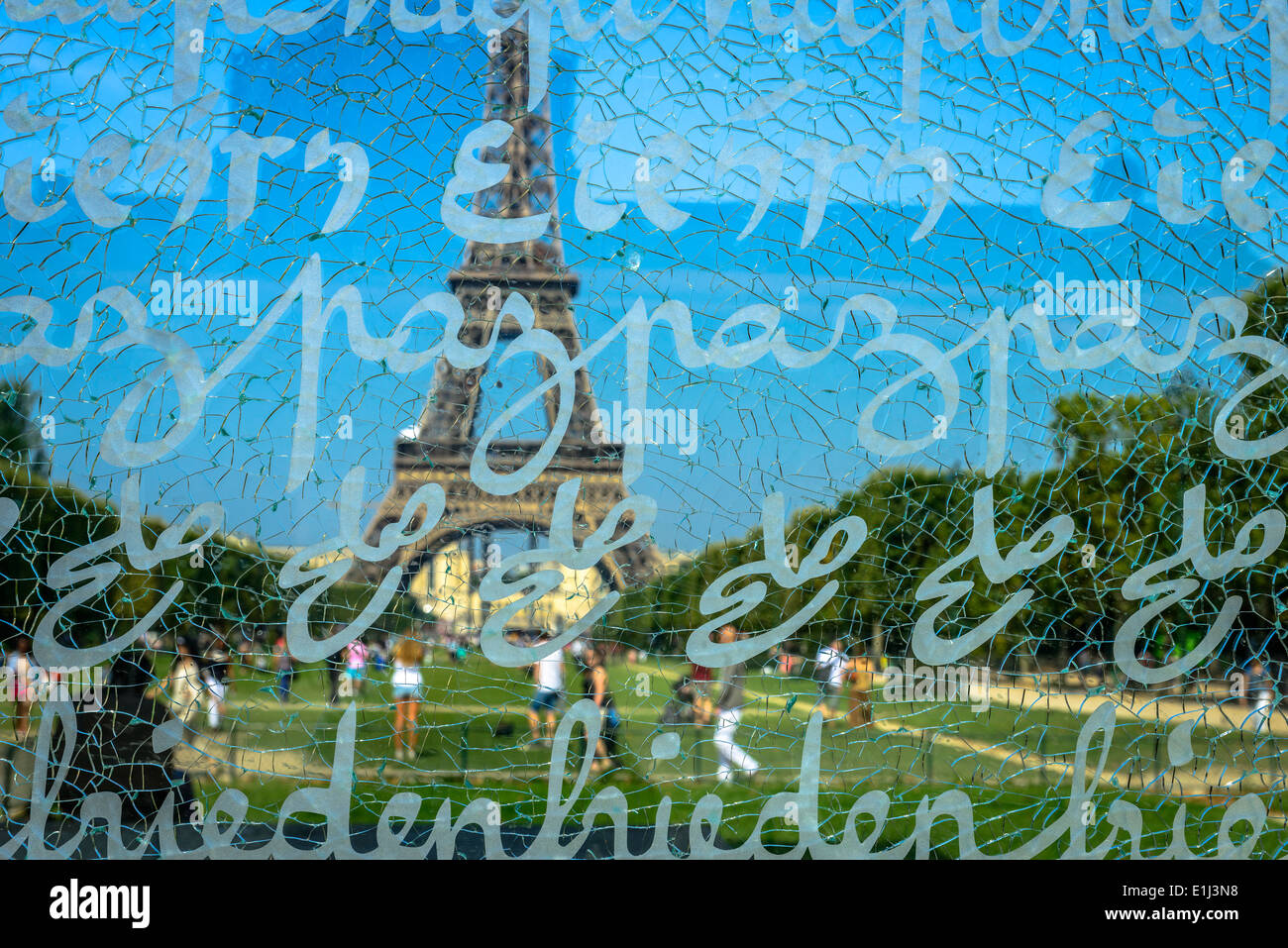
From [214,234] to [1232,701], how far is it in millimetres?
4061

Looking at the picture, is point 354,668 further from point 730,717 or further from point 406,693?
point 730,717

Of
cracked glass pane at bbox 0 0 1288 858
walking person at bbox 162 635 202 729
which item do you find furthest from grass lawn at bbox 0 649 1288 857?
walking person at bbox 162 635 202 729

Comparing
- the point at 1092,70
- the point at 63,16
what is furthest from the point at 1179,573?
the point at 63,16

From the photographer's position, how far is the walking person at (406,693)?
3500 millimetres

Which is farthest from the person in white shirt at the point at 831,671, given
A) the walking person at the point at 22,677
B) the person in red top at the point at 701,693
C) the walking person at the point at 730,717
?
the walking person at the point at 22,677

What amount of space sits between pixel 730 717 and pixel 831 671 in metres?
0.40

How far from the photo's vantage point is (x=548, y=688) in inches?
140

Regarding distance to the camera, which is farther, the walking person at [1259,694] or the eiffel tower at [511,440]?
the walking person at [1259,694]

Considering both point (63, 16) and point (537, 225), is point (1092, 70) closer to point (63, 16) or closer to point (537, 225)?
point (537, 225)

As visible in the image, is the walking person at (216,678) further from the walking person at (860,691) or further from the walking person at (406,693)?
the walking person at (860,691)

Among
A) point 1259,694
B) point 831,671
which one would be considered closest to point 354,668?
point 831,671

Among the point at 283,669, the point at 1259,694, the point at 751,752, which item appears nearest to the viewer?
the point at 283,669

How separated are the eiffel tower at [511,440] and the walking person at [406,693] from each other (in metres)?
0.27

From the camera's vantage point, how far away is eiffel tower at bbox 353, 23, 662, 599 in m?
3.51
